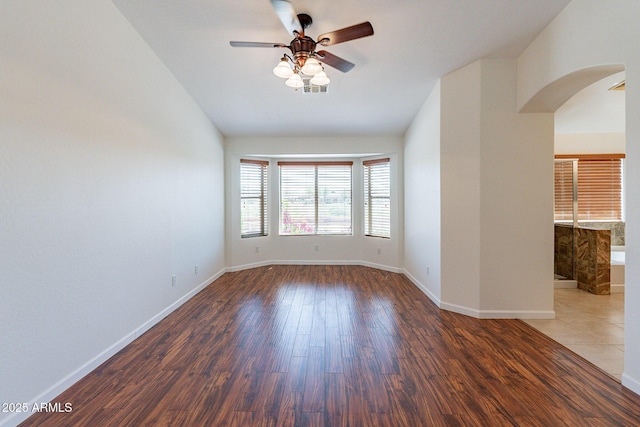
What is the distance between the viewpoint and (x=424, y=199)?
4.21 meters

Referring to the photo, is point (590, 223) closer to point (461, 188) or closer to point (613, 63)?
point (461, 188)

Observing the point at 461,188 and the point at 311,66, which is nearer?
the point at 311,66

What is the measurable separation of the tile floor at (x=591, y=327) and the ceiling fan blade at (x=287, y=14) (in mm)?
3520

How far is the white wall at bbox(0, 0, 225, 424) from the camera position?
171cm

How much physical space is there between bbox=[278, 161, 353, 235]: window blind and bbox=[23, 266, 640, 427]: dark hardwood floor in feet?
9.59

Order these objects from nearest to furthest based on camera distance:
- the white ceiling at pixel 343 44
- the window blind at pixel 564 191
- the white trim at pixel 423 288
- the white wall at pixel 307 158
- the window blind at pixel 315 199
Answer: the white ceiling at pixel 343 44 < the white trim at pixel 423 288 < the window blind at pixel 564 191 < the white wall at pixel 307 158 < the window blind at pixel 315 199

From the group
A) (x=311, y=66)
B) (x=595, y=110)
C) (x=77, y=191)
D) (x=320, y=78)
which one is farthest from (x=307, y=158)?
(x=595, y=110)

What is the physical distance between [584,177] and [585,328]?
12.3 feet

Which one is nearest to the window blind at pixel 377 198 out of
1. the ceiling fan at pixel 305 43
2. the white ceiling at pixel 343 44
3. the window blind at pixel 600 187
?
the white ceiling at pixel 343 44

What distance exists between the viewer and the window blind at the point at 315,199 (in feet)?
20.5

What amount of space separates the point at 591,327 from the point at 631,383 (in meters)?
1.22

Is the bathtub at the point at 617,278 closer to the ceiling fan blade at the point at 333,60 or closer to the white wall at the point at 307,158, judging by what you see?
the white wall at the point at 307,158

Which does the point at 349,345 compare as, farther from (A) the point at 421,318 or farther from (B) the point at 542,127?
(B) the point at 542,127

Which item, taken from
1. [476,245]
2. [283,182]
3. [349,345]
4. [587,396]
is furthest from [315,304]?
[283,182]
